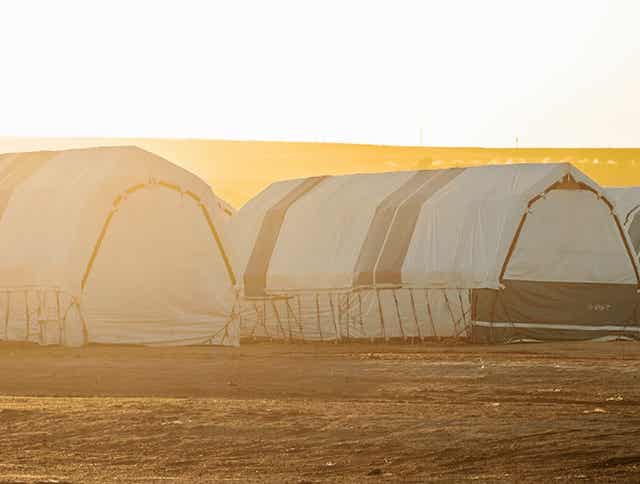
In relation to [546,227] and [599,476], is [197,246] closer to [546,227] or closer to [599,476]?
[546,227]

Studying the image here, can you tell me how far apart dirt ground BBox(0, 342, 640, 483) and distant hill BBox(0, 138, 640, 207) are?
82833mm

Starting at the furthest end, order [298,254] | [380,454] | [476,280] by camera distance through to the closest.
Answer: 1. [298,254]
2. [476,280]
3. [380,454]

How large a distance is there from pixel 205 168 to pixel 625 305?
283ft

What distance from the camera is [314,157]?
120m

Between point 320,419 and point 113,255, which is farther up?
point 113,255

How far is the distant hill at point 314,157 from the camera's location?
364 ft

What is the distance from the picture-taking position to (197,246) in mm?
28859

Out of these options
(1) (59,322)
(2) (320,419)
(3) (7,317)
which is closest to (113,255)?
(1) (59,322)

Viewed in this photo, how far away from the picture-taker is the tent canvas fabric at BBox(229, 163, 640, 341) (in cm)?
2950

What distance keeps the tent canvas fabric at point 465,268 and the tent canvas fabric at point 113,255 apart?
3.44 ft

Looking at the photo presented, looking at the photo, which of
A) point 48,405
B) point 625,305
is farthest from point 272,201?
point 48,405

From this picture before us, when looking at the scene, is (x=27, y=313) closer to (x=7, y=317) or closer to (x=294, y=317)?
(x=7, y=317)

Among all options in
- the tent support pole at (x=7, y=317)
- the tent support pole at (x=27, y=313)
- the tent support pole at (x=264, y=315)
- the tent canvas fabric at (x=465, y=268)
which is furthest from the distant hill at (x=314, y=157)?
the tent support pole at (x=27, y=313)

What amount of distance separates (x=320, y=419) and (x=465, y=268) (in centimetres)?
1482
